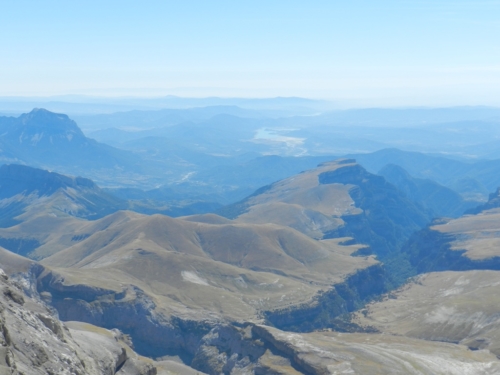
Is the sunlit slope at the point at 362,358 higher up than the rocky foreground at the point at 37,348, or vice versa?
the rocky foreground at the point at 37,348

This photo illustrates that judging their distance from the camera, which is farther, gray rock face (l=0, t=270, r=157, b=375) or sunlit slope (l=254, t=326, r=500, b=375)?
sunlit slope (l=254, t=326, r=500, b=375)

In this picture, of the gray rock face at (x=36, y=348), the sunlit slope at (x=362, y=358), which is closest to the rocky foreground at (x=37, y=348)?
the gray rock face at (x=36, y=348)

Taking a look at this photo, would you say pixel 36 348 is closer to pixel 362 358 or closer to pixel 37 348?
pixel 37 348

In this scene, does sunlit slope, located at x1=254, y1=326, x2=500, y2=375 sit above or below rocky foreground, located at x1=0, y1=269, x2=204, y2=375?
below

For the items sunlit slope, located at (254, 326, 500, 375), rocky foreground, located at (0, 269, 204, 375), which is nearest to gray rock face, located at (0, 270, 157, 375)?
rocky foreground, located at (0, 269, 204, 375)

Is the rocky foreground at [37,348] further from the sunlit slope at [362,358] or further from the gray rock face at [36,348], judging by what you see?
the sunlit slope at [362,358]

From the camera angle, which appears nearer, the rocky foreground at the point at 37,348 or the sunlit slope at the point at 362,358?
the rocky foreground at the point at 37,348

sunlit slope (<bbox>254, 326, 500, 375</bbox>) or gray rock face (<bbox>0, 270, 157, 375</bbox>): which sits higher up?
gray rock face (<bbox>0, 270, 157, 375</bbox>)

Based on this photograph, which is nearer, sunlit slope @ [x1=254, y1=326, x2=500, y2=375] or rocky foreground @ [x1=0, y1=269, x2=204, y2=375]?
rocky foreground @ [x1=0, y1=269, x2=204, y2=375]

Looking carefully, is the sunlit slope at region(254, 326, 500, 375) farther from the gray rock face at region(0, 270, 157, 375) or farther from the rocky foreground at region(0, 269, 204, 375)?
the gray rock face at region(0, 270, 157, 375)

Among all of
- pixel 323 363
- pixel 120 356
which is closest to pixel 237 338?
pixel 323 363

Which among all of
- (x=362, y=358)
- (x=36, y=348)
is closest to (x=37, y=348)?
(x=36, y=348)
